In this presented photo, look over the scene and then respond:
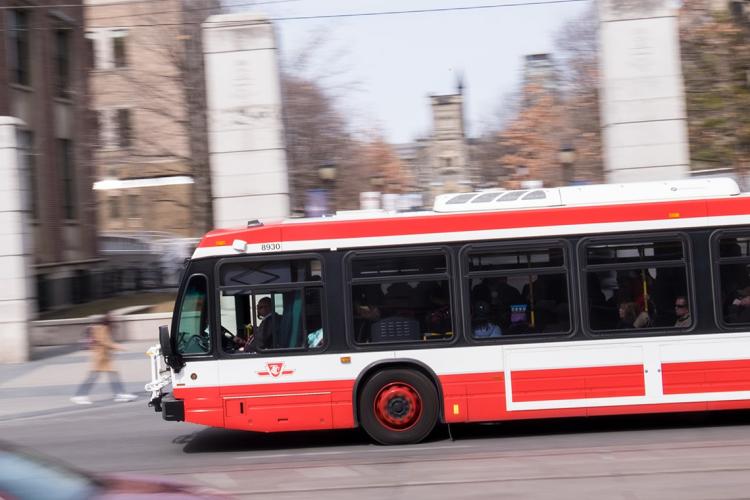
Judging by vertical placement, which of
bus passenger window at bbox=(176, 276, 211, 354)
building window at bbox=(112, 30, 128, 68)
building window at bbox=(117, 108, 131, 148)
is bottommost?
bus passenger window at bbox=(176, 276, 211, 354)

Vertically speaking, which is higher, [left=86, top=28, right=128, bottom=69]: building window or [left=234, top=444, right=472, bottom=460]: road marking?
[left=86, top=28, right=128, bottom=69]: building window


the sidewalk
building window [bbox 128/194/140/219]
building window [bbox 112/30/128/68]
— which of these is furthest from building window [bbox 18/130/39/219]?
building window [bbox 128/194/140/219]

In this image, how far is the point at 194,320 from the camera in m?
11.0

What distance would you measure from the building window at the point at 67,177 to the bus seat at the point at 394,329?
22.6 m

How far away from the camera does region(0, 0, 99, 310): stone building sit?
2791cm

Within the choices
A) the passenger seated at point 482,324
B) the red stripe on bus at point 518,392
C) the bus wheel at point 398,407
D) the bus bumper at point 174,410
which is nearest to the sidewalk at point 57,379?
the bus bumper at point 174,410

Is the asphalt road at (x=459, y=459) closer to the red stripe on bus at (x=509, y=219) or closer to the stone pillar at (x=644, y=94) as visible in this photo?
the red stripe on bus at (x=509, y=219)

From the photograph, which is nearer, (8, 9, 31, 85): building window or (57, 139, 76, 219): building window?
(8, 9, 31, 85): building window

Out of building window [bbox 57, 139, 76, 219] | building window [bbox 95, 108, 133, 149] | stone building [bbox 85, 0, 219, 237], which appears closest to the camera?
stone building [bbox 85, 0, 219, 237]

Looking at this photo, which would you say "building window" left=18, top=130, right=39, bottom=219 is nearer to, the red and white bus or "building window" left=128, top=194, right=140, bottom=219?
the red and white bus

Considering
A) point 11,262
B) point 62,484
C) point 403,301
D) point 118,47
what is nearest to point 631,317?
point 403,301

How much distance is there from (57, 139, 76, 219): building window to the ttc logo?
2217cm

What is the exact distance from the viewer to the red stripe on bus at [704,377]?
35.0 ft

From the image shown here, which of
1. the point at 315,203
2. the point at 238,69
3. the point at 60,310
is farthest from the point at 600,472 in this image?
the point at 60,310
